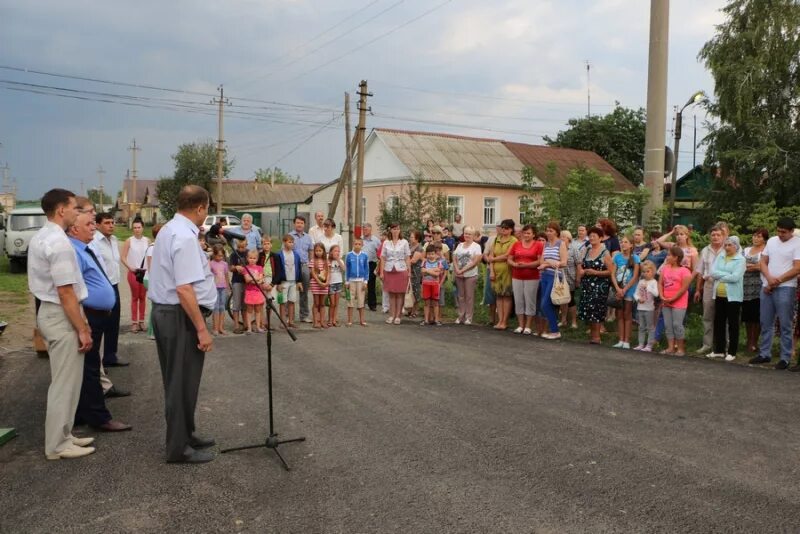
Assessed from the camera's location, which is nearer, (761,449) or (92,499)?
(92,499)

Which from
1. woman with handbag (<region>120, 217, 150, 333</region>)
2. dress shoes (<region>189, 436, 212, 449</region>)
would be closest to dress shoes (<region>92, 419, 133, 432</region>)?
dress shoes (<region>189, 436, 212, 449</region>)

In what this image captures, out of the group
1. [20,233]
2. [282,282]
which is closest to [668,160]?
[282,282]

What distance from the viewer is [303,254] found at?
11984 millimetres

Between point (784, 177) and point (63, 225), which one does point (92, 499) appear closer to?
point (63, 225)

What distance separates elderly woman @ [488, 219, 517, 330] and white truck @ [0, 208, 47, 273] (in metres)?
16.7

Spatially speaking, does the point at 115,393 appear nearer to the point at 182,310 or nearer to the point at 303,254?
the point at 182,310

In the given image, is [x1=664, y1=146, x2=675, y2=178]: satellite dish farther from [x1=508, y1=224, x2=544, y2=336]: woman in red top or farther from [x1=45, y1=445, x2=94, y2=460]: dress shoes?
[x1=45, y1=445, x2=94, y2=460]: dress shoes

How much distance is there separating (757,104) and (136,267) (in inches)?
904

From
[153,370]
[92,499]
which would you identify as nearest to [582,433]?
[92,499]

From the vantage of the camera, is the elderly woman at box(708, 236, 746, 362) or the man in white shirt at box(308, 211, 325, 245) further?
the man in white shirt at box(308, 211, 325, 245)

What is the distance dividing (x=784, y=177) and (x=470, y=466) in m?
22.3

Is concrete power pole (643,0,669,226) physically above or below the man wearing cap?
above

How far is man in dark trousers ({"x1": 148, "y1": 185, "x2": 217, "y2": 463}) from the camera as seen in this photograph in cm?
461

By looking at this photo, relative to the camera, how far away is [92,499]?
4.16 metres
